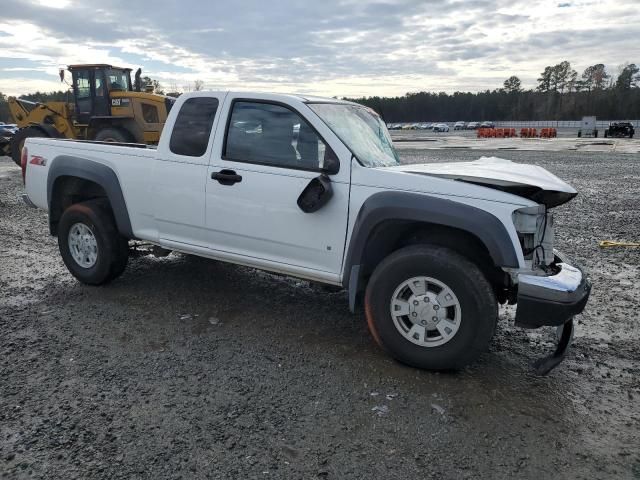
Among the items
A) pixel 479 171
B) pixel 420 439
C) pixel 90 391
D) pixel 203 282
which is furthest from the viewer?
pixel 203 282

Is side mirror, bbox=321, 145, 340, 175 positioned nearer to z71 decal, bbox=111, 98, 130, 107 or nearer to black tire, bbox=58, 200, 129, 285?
black tire, bbox=58, 200, 129, 285

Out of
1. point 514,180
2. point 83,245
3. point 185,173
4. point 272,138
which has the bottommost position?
point 83,245

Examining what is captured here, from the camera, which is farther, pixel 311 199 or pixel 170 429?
pixel 311 199

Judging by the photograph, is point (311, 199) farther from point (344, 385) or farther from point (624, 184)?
point (624, 184)

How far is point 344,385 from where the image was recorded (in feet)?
12.0

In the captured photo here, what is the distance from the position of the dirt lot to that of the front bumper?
1.78 ft

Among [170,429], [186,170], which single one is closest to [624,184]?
[186,170]

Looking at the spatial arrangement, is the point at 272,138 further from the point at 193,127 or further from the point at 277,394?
the point at 277,394

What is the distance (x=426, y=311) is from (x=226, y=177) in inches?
79.3

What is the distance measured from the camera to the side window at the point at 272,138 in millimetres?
4258

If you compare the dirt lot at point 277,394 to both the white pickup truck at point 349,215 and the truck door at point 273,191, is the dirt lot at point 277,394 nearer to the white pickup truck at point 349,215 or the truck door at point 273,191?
the white pickup truck at point 349,215

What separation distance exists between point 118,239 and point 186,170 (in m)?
1.31

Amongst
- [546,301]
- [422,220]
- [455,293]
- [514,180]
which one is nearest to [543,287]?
[546,301]

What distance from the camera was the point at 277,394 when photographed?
11.6 feet
